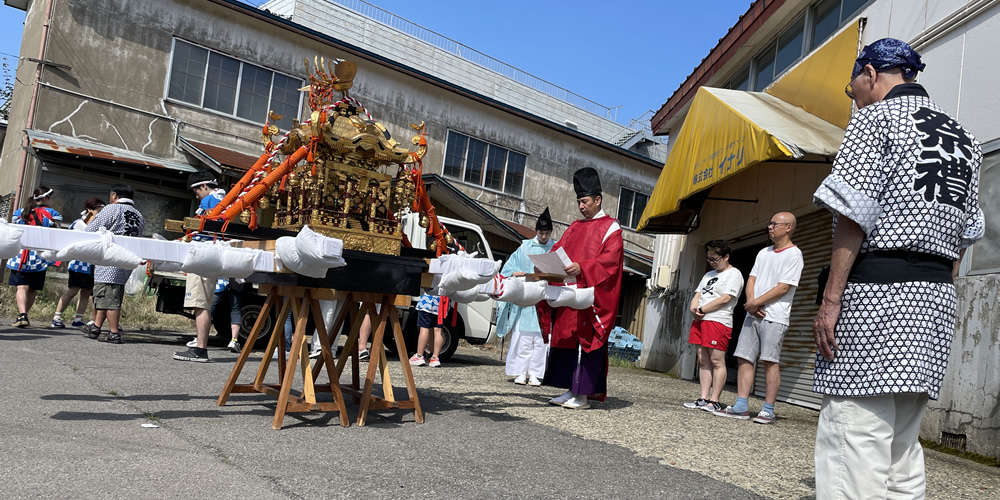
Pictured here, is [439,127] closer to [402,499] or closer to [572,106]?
[572,106]

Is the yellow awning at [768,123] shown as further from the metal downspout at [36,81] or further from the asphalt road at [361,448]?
the metal downspout at [36,81]

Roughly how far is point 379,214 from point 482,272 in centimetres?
90

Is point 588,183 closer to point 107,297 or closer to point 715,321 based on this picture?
point 715,321

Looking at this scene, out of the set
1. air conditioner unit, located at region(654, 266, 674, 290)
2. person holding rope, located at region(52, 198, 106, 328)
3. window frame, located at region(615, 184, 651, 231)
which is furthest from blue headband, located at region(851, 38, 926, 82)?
window frame, located at region(615, 184, 651, 231)

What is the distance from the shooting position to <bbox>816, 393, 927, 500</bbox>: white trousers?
2443 millimetres

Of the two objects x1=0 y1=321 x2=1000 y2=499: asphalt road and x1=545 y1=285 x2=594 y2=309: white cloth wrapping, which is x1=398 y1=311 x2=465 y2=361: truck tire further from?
x1=545 y1=285 x2=594 y2=309: white cloth wrapping

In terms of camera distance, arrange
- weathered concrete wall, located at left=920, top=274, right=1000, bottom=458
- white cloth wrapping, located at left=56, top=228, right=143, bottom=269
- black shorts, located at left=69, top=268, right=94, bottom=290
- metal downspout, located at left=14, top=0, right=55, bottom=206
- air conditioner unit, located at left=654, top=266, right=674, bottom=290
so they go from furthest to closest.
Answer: air conditioner unit, located at left=654, top=266, right=674, bottom=290
metal downspout, located at left=14, top=0, right=55, bottom=206
black shorts, located at left=69, top=268, right=94, bottom=290
weathered concrete wall, located at left=920, top=274, right=1000, bottom=458
white cloth wrapping, located at left=56, top=228, right=143, bottom=269

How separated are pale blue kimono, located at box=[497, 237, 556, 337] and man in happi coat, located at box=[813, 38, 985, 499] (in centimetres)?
530

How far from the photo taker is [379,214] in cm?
464

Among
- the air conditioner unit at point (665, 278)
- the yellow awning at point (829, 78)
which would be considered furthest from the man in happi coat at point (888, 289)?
the air conditioner unit at point (665, 278)

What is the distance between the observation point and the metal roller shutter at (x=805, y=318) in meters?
8.05

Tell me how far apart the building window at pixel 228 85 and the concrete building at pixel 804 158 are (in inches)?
304

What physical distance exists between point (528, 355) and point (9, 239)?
559cm

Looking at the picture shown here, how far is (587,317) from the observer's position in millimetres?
5766
